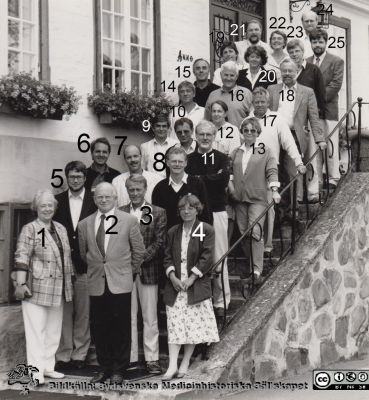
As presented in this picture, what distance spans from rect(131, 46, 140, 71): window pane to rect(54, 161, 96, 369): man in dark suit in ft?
8.58

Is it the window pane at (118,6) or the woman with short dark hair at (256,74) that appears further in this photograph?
the window pane at (118,6)

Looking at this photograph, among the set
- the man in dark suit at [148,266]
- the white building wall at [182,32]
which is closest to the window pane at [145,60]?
the white building wall at [182,32]

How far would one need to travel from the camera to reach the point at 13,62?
988 cm

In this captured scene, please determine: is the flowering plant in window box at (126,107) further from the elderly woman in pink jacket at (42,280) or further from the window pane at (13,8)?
the elderly woman in pink jacket at (42,280)

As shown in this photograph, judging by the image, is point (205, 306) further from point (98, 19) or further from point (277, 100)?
point (98, 19)

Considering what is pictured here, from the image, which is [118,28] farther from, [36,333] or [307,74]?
[36,333]

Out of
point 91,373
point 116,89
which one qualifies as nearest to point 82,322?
point 91,373

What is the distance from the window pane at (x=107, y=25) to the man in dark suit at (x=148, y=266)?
292 cm

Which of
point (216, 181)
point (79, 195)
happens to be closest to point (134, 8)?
point (79, 195)

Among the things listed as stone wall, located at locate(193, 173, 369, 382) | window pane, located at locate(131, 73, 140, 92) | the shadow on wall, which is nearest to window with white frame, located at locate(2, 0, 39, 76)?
the shadow on wall

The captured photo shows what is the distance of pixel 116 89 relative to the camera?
440 inches

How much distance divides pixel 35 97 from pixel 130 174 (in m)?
1.30

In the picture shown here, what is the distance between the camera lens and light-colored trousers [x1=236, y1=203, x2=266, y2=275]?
9438 mm

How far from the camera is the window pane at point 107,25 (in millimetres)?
11180
